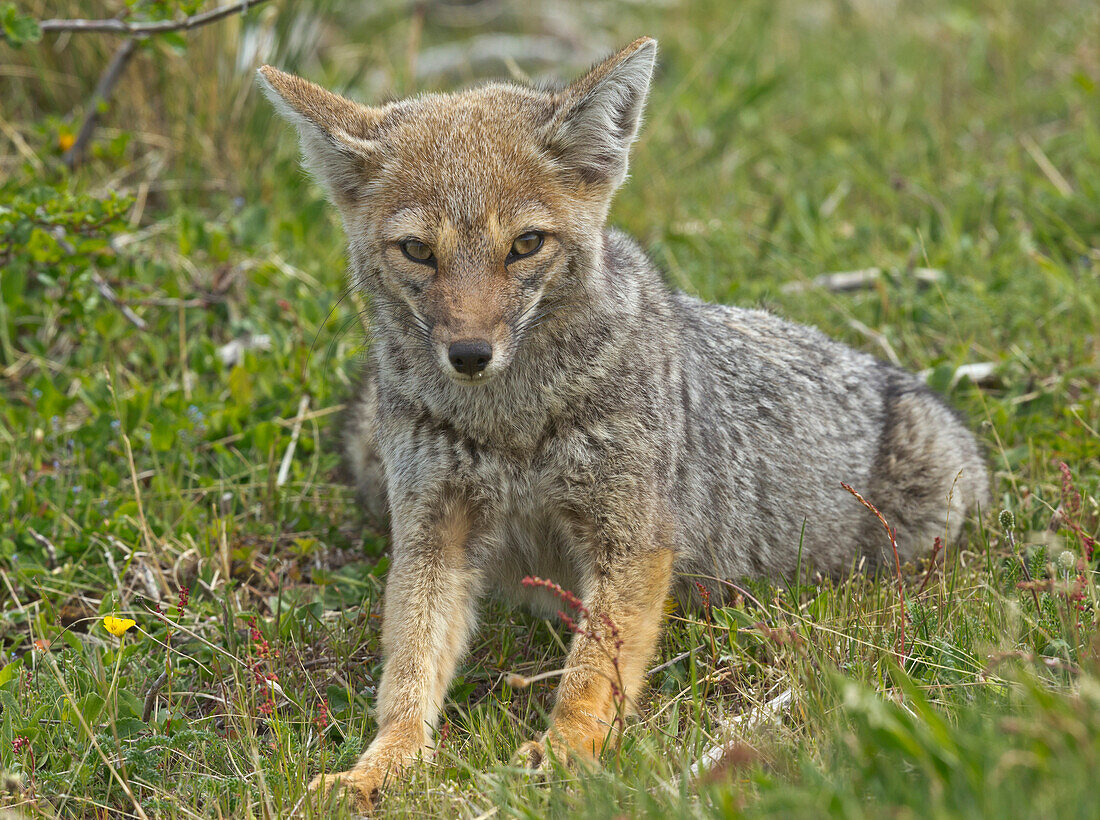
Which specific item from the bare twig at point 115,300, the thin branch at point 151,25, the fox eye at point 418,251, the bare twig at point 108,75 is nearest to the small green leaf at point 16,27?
the thin branch at point 151,25

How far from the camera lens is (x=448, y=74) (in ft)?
34.1

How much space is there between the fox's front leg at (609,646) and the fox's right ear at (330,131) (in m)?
1.68

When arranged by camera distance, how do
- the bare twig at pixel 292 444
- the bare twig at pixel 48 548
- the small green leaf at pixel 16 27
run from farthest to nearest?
the bare twig at pixel 292 444 < the small green leaf at pixel 16 27 < the bare twig at pixel 48 548

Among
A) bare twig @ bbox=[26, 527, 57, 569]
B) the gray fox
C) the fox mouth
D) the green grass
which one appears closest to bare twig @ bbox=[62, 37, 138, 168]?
the green grass

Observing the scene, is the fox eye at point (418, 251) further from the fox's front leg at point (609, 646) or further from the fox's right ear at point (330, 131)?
the fox's front leg at point (609, 646)

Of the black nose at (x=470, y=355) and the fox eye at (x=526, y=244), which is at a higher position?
the fox eye at (x=526, y=244)

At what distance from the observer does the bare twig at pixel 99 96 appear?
6230 mm

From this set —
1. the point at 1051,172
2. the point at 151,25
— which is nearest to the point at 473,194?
the point at 151,25

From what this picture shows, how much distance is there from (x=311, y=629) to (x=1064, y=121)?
706cm

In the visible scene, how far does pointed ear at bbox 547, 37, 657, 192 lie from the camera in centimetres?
373

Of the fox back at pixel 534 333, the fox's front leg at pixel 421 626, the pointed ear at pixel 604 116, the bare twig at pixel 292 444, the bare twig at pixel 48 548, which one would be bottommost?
the bare twig at pixel 292 444

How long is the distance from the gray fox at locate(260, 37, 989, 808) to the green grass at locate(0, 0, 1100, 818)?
25cm

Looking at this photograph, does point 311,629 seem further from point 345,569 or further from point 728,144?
point 728,144

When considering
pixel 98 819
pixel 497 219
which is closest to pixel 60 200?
pixel 497 219
